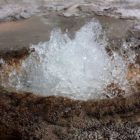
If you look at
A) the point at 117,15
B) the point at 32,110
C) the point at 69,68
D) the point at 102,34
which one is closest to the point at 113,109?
the point at 32,110

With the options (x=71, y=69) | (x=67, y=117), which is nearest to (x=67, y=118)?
(x=67, y=117)

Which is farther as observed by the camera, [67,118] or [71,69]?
[71,69]

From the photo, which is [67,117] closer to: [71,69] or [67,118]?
[67,118]

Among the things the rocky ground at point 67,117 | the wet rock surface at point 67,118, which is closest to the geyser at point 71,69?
the rocky ground at point 67,117

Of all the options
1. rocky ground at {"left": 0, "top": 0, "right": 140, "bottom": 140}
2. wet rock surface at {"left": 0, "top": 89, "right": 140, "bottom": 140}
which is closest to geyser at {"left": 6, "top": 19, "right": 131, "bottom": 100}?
rocky ground at {"left": 0, "top": 0, "right": 140, "bottom": 140}

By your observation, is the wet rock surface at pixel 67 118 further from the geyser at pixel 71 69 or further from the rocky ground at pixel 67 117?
the geyser at pixel 71 69
